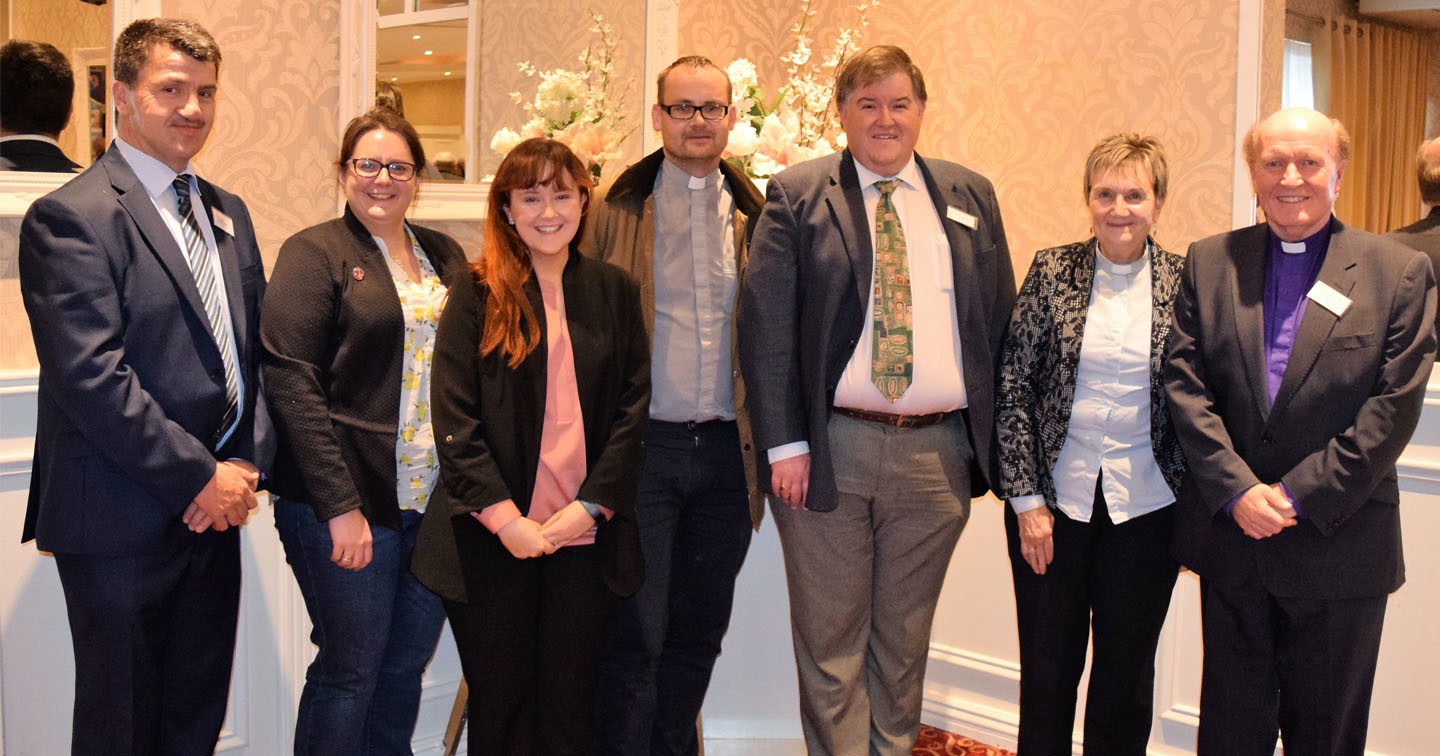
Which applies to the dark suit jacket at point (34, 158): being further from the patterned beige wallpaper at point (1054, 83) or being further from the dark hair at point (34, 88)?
the patterned beige wallpaper at point (1054, 83)

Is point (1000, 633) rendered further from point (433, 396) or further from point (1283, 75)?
point (433, 396)

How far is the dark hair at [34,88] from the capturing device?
2.29 m

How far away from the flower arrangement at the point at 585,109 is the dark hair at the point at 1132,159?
4.47 feet

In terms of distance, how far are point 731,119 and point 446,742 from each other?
1.63m

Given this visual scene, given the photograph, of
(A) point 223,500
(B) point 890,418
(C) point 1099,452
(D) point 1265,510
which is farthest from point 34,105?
(D) point 1265,510

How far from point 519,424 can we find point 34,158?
3.65 ft

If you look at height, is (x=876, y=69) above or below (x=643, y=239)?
above

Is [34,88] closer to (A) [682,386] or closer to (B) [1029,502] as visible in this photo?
(A) [682,386]

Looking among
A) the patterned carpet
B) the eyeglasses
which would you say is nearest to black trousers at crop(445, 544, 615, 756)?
the eyeglasses

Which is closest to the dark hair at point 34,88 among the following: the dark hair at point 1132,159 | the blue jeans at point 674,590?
the blue jeans at point 674,590

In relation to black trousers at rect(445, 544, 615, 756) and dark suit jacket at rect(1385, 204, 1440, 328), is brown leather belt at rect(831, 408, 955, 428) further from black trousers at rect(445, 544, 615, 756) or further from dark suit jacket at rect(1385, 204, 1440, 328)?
dark suit jacket at rect(1385, 204, 1440, 328)

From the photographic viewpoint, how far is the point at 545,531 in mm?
2281

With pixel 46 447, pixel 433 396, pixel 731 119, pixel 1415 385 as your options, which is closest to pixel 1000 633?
pixel 1415 385

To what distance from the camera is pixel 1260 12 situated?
305 cm
